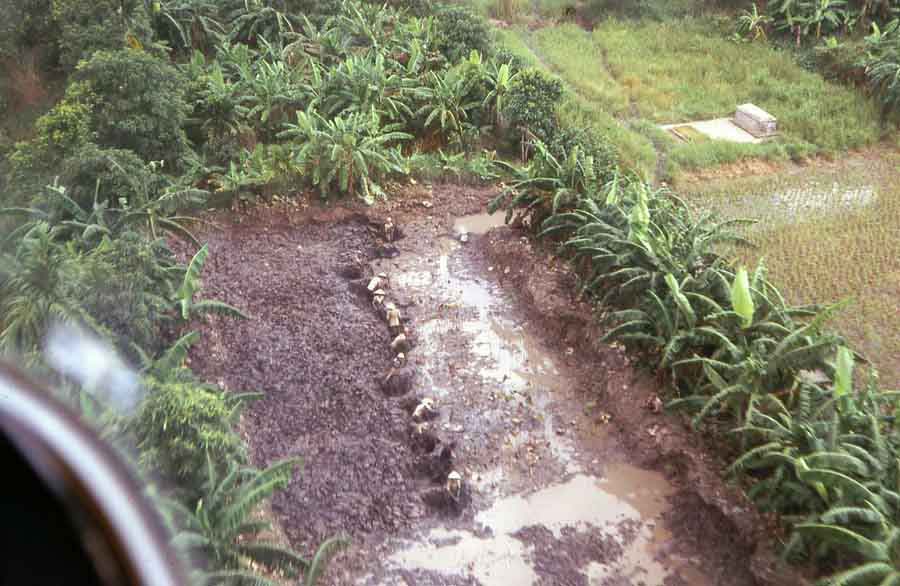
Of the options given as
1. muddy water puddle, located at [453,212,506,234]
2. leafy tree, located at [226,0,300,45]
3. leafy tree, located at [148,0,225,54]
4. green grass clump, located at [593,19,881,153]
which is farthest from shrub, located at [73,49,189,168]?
green grass clump, located at [593,19,881,153]

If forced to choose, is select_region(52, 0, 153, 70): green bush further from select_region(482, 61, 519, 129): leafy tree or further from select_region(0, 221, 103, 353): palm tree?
select_region(482, 61, 519, 129): leafy tree

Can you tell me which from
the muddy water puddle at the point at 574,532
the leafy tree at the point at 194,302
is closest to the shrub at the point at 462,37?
the leafy tree at the point at 194,302

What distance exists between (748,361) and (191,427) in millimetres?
3799

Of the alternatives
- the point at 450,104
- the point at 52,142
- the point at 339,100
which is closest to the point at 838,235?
the point at 450,104

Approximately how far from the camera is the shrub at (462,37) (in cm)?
1113

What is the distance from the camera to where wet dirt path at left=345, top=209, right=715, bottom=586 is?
513 cm

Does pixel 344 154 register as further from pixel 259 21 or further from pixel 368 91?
pixel 259 21

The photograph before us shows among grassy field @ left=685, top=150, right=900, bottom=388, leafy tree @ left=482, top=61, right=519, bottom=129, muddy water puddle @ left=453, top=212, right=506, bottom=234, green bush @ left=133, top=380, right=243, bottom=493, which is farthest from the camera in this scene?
leafy tree @ left=482, top=61, right=519, bottom=129

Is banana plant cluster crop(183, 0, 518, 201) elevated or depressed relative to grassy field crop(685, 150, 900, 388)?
elevated

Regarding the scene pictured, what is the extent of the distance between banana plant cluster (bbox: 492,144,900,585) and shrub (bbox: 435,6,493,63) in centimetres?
369

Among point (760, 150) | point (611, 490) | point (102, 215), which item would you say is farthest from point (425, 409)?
point (760, 150)

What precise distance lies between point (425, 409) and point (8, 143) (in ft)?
17.5

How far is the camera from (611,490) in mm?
5762

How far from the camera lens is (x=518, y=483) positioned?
226 inches
